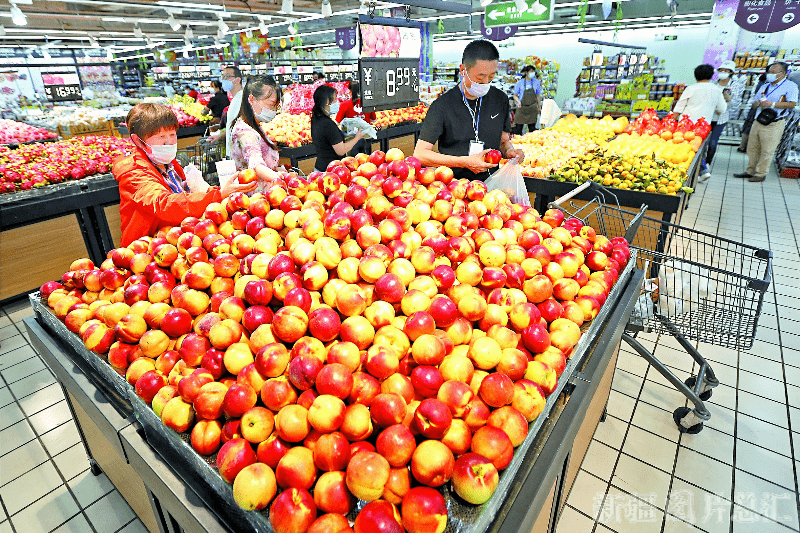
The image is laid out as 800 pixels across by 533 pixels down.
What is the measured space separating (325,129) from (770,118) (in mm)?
8166

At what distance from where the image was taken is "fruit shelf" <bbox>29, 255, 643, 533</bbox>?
1054 millimetres

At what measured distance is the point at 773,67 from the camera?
8.17 metres

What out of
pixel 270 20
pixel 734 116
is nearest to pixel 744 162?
pixel 734 116

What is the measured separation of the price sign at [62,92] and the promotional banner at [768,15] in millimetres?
12280

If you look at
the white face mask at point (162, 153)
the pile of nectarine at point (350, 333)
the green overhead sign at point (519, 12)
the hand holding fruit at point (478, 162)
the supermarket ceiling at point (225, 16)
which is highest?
the supermarket ceiling at point (225, 16)

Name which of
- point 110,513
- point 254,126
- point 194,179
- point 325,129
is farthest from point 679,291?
point 325,129

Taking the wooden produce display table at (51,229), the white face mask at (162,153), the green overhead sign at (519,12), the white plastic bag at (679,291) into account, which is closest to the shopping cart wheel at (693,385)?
the white plastic bag at (679,291)

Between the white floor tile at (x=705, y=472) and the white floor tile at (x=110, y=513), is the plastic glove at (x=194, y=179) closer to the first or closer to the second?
the white floor tile at (x=110, y=513)

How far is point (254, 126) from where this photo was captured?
334 centimetres

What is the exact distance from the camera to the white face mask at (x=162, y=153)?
7.85 feet

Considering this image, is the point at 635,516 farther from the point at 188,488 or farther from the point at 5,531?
the point at 5,531

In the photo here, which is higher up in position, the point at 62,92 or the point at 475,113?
the point at 62,92

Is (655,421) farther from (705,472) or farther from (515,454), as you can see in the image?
(515,454)

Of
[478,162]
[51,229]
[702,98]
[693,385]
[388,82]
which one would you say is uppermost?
[388,82]
